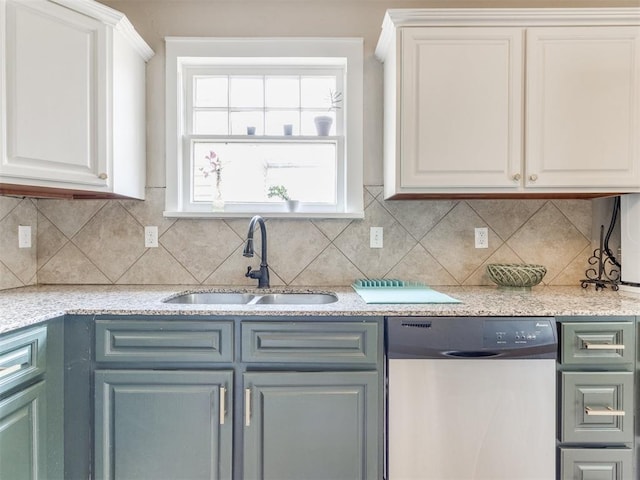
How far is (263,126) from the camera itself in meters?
2.21

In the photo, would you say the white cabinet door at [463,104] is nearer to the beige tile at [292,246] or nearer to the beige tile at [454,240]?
the beige tile at [454,240]

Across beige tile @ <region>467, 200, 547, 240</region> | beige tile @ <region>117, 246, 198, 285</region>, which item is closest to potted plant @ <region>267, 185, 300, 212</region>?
beige tile @ <region>117, 246, 198, 285</region>

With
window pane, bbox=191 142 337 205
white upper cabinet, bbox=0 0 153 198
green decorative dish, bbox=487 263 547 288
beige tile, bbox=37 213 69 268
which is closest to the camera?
white upper cabinet, bbox=0 0 153 198

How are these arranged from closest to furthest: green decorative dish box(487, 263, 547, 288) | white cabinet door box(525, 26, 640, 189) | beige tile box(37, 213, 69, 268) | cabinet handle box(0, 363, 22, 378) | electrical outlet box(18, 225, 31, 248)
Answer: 1. cabinet handle box(0, 363, 22, 378)
2. white cabinet door box(525, 26, 640, 189)
3. green decorative dish box(487, 263, 547, 288)
4. electrical outlet box(18, 225, 31, 248)
5. beige tile box(37, 213, 69, 268)

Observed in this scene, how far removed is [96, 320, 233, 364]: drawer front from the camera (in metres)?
1.39

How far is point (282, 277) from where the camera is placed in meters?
2.09

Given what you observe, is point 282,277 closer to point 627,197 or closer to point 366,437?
point 366,437

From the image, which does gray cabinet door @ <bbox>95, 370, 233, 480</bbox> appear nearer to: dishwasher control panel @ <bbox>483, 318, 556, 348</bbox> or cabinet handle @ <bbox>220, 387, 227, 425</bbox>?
cabinet handle @ <bbox>220, 387, 227, 425</bbox>

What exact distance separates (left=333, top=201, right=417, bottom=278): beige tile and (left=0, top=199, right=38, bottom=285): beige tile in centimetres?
171

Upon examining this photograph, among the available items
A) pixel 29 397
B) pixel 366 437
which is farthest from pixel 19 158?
pixel 366 437

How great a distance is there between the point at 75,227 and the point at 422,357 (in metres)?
1.99

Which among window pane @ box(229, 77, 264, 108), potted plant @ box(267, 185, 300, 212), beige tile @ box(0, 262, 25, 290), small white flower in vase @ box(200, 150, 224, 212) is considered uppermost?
window pane @ box(229, 77, 264, 108)

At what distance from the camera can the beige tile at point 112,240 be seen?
2082 millimetres

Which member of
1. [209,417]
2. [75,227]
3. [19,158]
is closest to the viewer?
[209,417]
